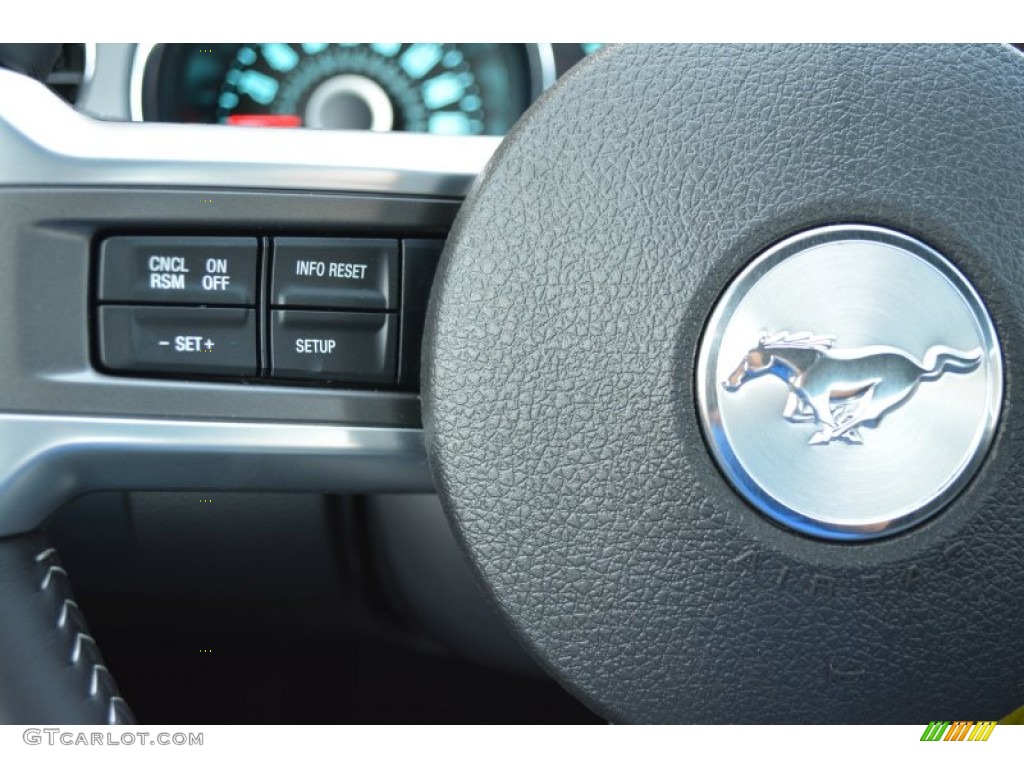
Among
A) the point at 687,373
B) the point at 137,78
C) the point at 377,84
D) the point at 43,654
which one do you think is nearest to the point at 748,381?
the point at 687,373

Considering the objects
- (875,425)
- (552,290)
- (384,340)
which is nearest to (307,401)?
(384,340)

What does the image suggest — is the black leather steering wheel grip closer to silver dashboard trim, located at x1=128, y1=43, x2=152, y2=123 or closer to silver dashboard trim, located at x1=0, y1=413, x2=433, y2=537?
silver dashboard trim, located at x1=0, y1=413, x2=433, y2=537

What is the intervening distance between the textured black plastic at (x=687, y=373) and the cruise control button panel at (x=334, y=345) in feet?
0.24

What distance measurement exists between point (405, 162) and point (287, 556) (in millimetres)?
332

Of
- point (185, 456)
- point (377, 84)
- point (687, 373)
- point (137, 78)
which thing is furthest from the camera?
point (377, 84)

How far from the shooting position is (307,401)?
748 mm

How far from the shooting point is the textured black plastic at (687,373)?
0.64 meters

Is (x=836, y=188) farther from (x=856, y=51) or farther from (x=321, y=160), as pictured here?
(x=321, y=160)

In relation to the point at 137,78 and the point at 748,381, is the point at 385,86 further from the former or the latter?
the point at 748,381

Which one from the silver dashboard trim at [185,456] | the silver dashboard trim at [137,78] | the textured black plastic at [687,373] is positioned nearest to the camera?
the textured black plastic at [687,373]

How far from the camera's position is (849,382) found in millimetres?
655

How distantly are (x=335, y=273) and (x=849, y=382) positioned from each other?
300 millimetres
